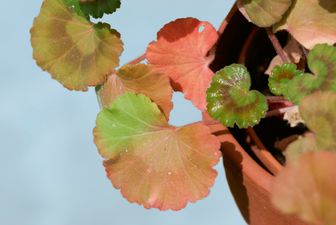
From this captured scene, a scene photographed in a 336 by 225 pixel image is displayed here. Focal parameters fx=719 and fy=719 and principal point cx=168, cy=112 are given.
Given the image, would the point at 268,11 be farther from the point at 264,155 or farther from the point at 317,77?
the point at 264,155

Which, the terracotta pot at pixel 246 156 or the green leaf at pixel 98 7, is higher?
the green leaf at pixel 98 7

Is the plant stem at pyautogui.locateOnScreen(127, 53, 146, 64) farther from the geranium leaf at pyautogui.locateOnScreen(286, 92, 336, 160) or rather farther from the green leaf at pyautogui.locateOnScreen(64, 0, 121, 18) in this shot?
the geranium leaf at pyautogui.locateOnScreen(286, 92, 336, 160)

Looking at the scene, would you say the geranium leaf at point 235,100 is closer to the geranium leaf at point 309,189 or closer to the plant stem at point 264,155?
the plant stem at point 264,155

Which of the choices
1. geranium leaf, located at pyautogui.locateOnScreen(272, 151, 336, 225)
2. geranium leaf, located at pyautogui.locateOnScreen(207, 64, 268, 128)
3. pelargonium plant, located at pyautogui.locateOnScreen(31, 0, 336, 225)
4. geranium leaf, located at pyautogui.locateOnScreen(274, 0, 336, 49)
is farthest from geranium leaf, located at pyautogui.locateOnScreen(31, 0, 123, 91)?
geranium leaf, located at pyautogui.locateOnScreen(272, 151, 336, 225)

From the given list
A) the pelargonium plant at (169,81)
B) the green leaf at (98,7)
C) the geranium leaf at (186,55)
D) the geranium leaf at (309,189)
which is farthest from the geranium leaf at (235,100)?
the geranium leaf at (309,189)

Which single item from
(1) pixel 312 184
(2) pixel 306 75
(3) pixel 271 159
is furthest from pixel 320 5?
(1) pixel 312 184

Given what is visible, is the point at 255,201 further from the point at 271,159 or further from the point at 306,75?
the point at 306,75
